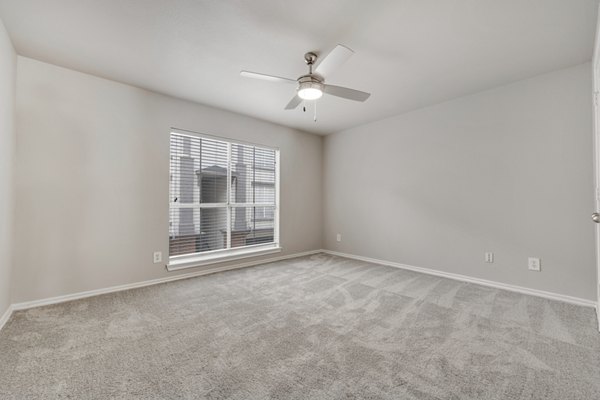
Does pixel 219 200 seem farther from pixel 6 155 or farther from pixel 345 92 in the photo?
pixel 345 92

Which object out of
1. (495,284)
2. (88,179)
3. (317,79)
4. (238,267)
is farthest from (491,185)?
(88,179)

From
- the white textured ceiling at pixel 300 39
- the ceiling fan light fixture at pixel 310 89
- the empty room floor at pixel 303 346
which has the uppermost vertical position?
the white textured ceiling at pixel 300 39

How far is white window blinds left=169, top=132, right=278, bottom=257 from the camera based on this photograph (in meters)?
3.61

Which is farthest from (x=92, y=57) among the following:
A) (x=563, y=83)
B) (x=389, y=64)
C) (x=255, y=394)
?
(x=563, y=83)

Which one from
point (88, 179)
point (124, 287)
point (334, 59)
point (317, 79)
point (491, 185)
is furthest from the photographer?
point (491, 185)

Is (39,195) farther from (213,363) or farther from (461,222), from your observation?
(461,222)

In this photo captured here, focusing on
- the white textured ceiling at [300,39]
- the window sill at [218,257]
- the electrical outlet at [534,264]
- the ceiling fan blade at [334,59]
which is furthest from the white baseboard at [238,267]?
the ceiling fan blade at [334,59]

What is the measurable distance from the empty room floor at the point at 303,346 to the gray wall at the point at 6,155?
0.43m

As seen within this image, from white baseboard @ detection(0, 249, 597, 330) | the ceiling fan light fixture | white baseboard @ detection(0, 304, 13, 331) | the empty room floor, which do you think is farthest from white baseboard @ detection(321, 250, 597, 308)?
white baseboard @ detection(0, 304, 13, 331)

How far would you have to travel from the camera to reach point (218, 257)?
383 cm

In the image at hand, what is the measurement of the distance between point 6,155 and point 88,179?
0.68m

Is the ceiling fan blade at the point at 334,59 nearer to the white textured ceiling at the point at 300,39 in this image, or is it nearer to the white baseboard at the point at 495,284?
the white textured ceiling at the point at 300,39

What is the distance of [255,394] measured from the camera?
141 cm

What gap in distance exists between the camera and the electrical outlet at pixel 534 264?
9.38 ft
